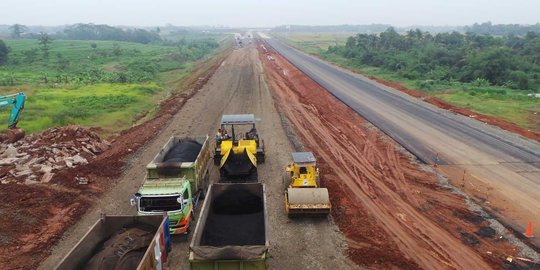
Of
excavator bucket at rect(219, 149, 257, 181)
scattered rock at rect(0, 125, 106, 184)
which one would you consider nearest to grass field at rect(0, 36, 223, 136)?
scattered rock at rect(0, 125, 106, 184)

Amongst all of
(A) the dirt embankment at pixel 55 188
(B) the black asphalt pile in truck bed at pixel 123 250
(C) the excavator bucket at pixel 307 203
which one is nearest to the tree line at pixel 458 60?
(C) the excavator bucket at pixel 307 203

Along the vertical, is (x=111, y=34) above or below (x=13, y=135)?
above

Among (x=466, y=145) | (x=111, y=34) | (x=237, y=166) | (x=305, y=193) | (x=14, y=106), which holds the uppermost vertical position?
(x=111, y=34)

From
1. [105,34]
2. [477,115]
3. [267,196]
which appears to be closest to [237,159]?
[267,196]

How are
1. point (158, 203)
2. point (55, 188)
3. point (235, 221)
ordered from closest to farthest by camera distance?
point (235, 221)
point (158, 203)
point (55, 188)

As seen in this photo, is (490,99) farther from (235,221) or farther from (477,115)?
(235,221)

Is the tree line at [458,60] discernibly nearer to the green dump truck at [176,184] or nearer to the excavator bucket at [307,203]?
the excavator bucket at [307,203]

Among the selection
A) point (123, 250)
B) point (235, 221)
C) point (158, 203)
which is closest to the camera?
point (123, 250)

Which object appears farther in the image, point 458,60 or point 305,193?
point 458,60

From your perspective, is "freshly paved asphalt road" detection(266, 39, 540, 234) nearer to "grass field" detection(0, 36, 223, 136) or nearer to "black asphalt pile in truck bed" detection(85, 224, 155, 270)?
"black asphalt pile in truck bed" detection(85, 224, 155, 270)
